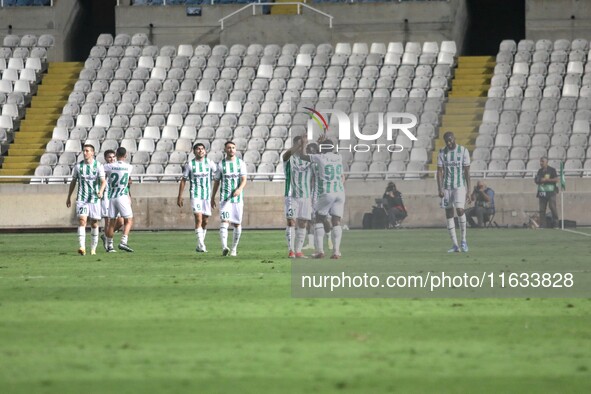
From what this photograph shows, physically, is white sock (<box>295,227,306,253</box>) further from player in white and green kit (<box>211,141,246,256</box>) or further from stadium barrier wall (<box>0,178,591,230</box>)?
stadium barrier wall (<box>0,178,591,230</box>)

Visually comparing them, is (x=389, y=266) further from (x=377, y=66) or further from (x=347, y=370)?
(x=377, y=66)

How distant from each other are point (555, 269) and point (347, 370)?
8.85 m

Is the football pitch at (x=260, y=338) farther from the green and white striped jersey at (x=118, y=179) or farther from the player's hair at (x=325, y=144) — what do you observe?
the green and white striped jersey at (x=118, y=179)

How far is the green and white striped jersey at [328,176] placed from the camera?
17.5 meters

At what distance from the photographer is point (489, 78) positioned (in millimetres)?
37812

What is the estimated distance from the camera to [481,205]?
859 inches

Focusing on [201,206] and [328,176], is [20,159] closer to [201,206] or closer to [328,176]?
[201,206]

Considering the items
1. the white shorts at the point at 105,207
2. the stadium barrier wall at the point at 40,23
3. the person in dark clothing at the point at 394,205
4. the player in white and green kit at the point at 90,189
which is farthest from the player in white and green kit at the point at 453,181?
the stadium barrier wall at the point at 40,23

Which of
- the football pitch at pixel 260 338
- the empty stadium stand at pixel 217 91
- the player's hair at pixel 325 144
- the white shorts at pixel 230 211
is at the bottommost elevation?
the football pitch at pixel 260 338

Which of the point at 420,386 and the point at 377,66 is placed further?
the point at 377,66

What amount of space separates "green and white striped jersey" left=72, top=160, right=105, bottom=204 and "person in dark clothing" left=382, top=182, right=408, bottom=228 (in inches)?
192

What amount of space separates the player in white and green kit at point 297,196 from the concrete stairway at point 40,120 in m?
16.0

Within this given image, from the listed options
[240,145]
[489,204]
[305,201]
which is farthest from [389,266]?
[240,145]

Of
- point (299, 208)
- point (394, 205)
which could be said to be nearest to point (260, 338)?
point (299, 208)
